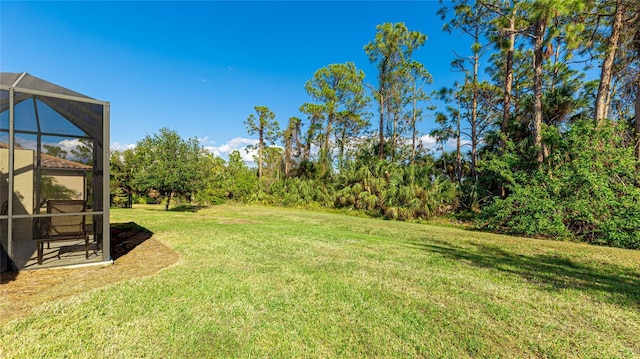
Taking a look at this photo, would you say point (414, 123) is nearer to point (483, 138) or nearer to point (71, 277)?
point (483, 138)

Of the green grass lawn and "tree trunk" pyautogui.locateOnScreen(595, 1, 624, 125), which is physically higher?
"tree trunk" pyautogui.locateOnScreen(595, 1, 624, 125)

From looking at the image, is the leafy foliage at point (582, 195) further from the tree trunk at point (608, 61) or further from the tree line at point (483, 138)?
the tree trunk at point (608, 61)

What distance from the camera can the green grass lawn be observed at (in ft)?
8.02

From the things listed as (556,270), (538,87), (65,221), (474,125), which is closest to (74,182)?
(65,221)

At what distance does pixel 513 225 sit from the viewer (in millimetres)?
9859

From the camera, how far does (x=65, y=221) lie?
4.58 metres

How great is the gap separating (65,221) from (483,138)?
19041mm

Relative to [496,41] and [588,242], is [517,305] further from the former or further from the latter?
[496,41]

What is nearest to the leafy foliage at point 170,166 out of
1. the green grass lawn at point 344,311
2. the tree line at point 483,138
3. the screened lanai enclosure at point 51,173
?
the tree line at point 483,138

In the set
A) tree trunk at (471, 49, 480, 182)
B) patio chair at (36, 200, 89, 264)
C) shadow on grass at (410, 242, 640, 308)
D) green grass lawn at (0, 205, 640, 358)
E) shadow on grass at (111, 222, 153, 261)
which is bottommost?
shadow on grass at (410, 242, 640, 308)

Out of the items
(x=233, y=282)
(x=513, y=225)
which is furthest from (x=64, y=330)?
(x=513, y=225)

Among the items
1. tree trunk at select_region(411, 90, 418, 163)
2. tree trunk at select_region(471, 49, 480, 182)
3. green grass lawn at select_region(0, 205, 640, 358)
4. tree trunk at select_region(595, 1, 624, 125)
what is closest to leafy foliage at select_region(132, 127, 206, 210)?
green grass lawn at select_region(0, 205, 640, 358)

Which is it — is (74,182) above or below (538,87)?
below

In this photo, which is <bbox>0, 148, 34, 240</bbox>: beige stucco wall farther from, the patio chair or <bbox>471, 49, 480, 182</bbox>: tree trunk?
<bbox>471, 49, 480, 182</bbox>: tree trunk
